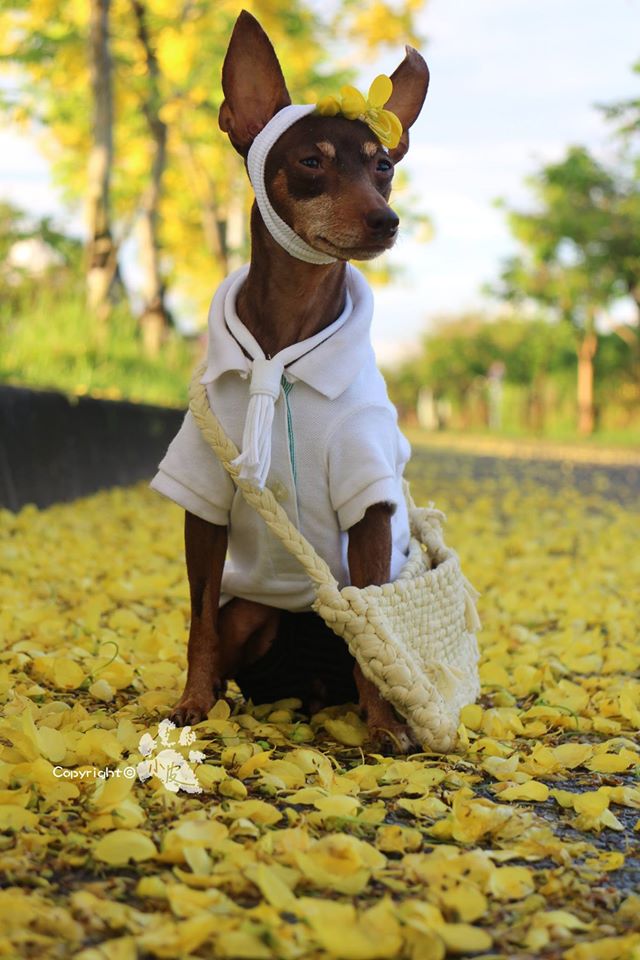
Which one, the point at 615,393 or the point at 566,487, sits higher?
the point at 615,393

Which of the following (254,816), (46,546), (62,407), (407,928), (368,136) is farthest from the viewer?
(62,407)

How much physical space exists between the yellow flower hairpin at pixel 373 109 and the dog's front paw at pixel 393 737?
4.30 feet

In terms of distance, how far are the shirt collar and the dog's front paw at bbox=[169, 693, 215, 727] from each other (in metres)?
0.76

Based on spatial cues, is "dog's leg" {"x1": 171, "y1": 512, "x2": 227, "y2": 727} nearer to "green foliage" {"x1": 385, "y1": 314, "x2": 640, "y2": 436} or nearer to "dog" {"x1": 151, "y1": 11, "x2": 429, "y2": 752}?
"dog" {"x1": 151, "y1": 11, "x2": 429, "y2": 752}

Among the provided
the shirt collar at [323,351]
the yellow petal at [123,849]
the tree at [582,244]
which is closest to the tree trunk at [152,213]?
the shirt collar at [323,351]

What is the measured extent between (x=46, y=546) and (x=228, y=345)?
2.94 metres

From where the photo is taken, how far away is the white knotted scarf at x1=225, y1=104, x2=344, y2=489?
7.91 ft

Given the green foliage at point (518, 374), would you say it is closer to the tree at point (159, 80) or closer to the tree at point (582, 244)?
the tree at point (582, 244)

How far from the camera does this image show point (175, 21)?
1296cm

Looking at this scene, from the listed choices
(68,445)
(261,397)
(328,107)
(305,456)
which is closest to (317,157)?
(328,107)

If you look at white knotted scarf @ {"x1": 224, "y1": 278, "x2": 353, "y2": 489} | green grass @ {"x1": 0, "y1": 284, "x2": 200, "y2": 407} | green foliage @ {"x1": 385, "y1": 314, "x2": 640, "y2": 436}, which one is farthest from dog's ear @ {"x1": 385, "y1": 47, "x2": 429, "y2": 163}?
green foliage @ {"x1": 385, "y1": 314, "x2": 640, "y2": 436}

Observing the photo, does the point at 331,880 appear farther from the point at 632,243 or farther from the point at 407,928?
the point at 632,243

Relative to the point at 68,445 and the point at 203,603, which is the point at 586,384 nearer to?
the point at 68,445

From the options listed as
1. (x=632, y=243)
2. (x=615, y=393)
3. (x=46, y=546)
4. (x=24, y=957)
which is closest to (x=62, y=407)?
(x=46, y=546)
